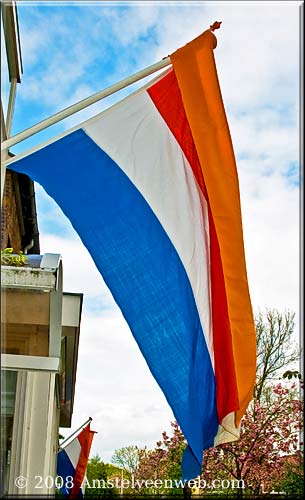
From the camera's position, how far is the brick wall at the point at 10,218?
333 inches

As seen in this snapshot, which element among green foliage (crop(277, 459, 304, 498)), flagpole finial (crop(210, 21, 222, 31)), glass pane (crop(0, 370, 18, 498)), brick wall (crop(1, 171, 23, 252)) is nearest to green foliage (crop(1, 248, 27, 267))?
glass pane (crop(0, 370, 18, 498))

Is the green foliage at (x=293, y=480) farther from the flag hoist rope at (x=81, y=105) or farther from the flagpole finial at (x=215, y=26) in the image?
the flag hoist rope at (x=81, y=105)

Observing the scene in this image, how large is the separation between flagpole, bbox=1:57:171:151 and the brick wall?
4.31 m

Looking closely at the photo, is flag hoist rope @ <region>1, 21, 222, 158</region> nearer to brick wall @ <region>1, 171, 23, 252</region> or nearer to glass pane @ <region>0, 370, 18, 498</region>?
glass pane @ <region>0, 370, 18, 498</region>

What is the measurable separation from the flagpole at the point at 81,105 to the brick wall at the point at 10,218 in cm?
431

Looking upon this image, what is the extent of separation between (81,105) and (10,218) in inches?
220

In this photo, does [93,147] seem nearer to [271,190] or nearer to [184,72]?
[184,72]

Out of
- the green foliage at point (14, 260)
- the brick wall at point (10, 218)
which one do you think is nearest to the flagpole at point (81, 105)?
the green foliage at point (14, 260)

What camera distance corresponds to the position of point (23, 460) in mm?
5480

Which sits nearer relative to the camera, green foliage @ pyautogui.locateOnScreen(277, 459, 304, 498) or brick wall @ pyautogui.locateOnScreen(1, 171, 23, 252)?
brick wall @ pyautogui.locateOnScreen(1, 171, 23, 252)

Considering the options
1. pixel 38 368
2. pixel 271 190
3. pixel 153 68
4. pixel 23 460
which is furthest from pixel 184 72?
pixel 271 190

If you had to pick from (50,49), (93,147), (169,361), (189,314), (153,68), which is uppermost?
(50,49)

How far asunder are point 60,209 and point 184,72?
123cm

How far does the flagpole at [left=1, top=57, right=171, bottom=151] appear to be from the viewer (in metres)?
3.68
